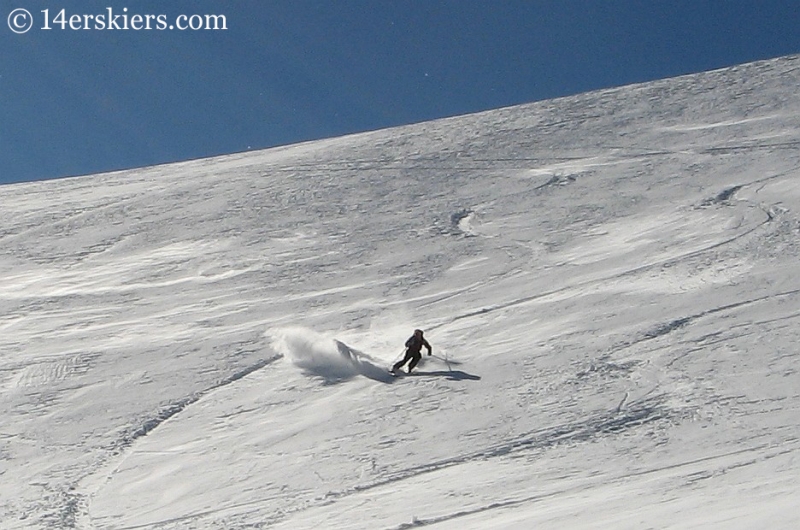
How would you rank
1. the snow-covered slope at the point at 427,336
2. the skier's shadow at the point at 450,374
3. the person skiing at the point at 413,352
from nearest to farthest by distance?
the snow-covered slope at the point at 427,336 < the skier's shadow at the point at 450,374 < the person skiing at the point at 413,352

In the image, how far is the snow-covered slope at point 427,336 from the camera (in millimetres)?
7562

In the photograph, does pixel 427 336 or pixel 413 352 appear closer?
pixel 413 352

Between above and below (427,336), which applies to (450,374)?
below

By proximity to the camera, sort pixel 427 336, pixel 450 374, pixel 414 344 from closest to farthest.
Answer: pixel 450 374, pixel 414 344, pixel 427 336

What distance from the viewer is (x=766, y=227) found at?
1399cm

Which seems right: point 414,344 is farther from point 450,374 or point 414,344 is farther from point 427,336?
point 427,336

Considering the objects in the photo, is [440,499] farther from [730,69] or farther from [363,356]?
[730,69]

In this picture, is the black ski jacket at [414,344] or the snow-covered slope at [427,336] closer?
the snow-covered slope at [427,336]

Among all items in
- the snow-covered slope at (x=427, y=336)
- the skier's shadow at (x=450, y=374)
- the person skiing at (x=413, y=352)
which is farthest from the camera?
the person skiing at (x=413, y=352)

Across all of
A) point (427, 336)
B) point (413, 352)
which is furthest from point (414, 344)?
point (427, 336)

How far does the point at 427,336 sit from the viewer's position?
11.4 m

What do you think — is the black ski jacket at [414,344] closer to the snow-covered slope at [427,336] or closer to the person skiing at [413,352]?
the person skiing at [413,352]

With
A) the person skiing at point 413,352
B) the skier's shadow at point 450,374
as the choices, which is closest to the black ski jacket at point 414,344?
the person skiing at point 413,352

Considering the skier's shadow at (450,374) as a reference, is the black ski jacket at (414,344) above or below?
above
